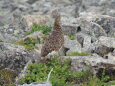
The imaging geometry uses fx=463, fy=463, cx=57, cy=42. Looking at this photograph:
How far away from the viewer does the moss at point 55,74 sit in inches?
580

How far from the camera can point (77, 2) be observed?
152ft

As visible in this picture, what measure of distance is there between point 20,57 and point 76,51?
2.24m

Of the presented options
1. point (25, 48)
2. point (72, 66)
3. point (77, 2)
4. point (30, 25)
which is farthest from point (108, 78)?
point (77, 2)

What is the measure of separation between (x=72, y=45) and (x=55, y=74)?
11.6 ft

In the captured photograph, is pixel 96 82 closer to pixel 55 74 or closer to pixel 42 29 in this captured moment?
pixel 55 74

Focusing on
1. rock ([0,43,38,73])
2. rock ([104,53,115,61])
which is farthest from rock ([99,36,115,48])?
rock ([0,43,38,73])

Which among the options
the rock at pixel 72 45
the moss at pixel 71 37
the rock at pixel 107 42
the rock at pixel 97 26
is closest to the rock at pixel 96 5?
the rock at pixel 97 26

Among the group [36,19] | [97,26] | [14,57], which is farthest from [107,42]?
[36,19]

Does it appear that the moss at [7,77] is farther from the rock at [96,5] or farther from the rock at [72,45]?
the rock at [96,5]

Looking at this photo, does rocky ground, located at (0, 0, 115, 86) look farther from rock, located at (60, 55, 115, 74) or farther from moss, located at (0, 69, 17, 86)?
moss, located at (0, 69, 17, 86)

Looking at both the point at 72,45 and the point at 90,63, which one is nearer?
the point at 90,63

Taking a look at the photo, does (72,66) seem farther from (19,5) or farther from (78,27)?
(19,5)

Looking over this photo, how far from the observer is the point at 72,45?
18.9 metres

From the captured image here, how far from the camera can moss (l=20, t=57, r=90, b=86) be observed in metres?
14.7
